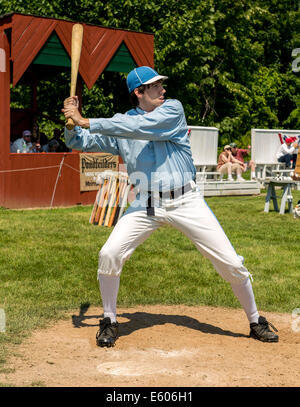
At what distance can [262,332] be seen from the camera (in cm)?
576

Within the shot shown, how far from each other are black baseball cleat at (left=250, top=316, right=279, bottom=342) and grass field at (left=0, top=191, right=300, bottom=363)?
1145 millimetres

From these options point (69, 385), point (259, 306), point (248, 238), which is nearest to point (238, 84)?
point (248, 238)

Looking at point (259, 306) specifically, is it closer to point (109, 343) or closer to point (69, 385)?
point (109, 343)

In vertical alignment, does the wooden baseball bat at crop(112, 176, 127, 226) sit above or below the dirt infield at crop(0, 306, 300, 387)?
above

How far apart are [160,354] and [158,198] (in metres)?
1.28

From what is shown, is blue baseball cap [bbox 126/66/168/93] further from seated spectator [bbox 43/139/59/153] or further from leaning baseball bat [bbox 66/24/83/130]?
seated spectator [bbox 43/139/59/153]

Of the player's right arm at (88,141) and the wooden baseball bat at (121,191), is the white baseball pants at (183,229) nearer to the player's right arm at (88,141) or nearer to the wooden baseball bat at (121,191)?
the player's right arm at (88,141)

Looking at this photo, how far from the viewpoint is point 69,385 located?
176 inches

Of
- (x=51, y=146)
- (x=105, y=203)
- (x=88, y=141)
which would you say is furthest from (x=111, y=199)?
(x=88, y=141)

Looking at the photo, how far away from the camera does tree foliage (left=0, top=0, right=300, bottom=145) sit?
26.3 m

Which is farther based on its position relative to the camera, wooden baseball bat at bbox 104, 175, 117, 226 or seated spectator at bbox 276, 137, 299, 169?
seated spectator at bbox 276, 137, 299, 169

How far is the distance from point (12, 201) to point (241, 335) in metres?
11.0

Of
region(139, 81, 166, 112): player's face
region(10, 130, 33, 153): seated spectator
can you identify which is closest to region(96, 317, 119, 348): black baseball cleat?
region(139, 81, 166, 112): player's face
